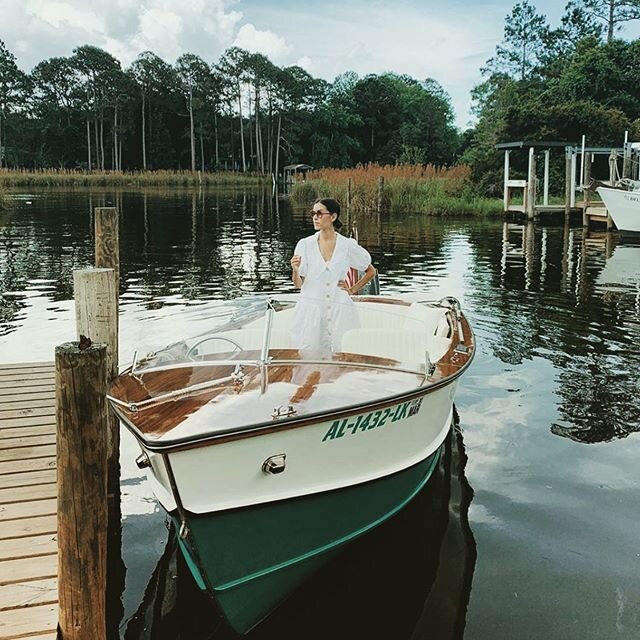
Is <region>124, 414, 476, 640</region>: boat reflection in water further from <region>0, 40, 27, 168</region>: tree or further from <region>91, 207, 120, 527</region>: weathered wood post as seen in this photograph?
<region>0, 40, 27, 168</region>: tree

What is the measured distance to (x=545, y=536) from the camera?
16.7ft

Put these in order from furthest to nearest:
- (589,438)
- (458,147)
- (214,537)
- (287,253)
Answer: (458,147) → (287,253) → (589,438) → (214,537)

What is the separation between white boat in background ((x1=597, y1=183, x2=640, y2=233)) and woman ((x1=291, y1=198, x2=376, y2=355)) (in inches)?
723

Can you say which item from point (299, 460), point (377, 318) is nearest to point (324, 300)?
point (377, 318)

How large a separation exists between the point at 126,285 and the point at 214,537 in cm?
1178

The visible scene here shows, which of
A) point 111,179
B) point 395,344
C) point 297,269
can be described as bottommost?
point 395,344

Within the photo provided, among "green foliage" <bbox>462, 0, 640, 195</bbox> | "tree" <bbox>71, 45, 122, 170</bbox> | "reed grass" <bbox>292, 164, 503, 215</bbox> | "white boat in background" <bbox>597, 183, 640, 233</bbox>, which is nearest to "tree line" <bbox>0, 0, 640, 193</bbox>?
"tree" <bbox>71, 45, 122, 170</bbox>

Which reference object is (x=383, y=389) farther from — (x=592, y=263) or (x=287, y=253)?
(x=287, y=253)

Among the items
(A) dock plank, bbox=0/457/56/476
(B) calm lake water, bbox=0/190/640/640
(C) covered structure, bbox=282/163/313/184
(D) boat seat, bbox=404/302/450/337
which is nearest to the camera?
(B) calm lake water, bbox=0/190/640/640

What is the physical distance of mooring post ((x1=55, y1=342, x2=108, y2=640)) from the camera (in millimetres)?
3160

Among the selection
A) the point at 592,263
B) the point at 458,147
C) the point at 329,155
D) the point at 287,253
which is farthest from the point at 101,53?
the point at 592,263

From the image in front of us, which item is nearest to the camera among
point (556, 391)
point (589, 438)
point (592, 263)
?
point (589, 438)

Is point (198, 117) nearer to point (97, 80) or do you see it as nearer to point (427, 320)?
point (97, 80)

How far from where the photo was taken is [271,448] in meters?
3.74
